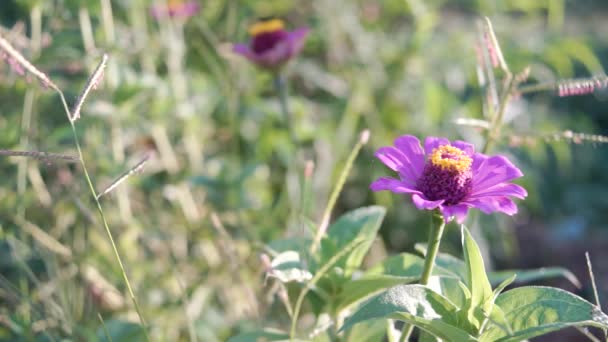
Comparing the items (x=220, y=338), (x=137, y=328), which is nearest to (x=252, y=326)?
(x=220, y=338)

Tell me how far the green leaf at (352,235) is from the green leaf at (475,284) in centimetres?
12

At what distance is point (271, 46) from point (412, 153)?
51 centimetres

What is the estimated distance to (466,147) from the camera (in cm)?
61

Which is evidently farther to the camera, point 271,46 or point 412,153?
point 271,46

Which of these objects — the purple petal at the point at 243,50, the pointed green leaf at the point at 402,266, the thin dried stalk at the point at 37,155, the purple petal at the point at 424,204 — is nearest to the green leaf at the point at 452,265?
the pointed green leaf at the point at 402,266

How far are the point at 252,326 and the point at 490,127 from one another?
0.45 metres

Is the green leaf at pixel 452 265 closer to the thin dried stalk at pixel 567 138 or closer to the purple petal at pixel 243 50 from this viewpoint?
the thin dried stalk at pixel 567 138

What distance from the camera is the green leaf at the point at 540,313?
1.50 feet

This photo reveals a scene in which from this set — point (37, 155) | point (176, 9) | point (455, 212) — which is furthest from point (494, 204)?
point (176, 9)

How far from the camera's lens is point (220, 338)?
99 centimetres

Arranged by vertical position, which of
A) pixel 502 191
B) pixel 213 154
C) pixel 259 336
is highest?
pixel 502 191

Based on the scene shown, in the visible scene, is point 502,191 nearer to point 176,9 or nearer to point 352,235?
point 352,235

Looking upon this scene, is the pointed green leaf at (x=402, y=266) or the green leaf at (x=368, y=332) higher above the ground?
the pointed green leaf at (x=402, y=266)

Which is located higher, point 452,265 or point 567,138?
point 567,138
